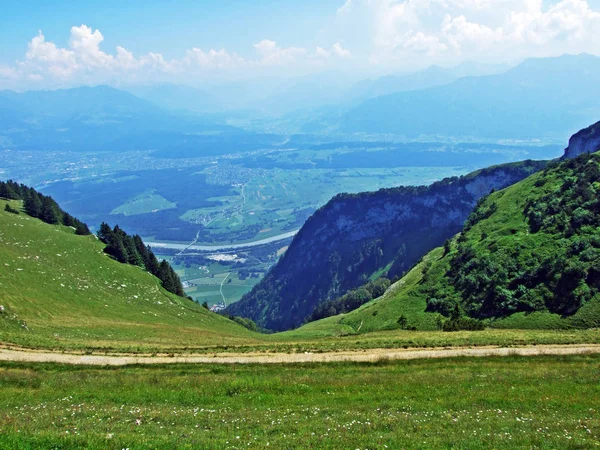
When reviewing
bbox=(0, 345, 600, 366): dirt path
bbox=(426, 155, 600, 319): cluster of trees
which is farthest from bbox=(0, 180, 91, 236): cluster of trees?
bbox=(426, 155, 600, 319): cluster of trees

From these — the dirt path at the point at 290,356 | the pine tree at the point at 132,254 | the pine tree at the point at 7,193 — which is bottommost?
the dirt path at the point at 290,356

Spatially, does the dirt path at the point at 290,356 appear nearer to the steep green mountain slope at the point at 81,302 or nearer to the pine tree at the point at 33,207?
the steep green mountain slope at the point at 81,302

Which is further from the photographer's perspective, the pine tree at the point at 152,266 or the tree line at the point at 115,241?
the pine tree at the point at 152,266

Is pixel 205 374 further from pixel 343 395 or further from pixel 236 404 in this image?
pixel 343 395

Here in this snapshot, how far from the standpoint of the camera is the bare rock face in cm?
16425

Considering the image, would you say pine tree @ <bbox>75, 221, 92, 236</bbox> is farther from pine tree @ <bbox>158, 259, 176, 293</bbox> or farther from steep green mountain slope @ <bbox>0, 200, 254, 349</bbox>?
pine tree @ <bbox>158, 259, 176, 293</bbox>

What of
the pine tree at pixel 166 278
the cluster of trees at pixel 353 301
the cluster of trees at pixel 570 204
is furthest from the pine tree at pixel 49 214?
the cluster of trees at pixel 570 204

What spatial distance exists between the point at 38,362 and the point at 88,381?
7734mm

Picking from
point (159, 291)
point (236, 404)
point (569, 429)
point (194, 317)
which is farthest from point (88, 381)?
point (159, 291)

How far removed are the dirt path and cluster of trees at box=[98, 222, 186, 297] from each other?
5937 cm

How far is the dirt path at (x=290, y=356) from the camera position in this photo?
3347 cm

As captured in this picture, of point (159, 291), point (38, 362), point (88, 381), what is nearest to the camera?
point (88, 381)

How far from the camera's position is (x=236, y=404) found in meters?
23.5

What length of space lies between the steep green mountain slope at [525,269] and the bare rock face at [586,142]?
67.1m
